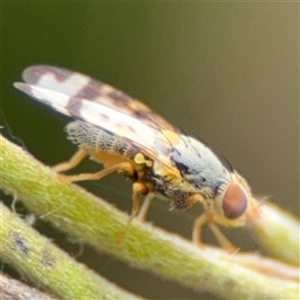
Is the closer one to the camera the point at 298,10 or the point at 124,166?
the point at 124,166

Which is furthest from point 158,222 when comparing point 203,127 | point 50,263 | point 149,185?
point 50,263

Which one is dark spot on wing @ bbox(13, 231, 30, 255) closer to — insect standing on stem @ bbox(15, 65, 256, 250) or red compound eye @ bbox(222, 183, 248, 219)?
insect standing on stem @ bbox(15, 65, 256, 250)

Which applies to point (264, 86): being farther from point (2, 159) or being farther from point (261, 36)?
point (2, 159)

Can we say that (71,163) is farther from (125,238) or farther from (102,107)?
(125,238)

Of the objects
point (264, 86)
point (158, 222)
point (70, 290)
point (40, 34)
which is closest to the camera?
point (70, 290)

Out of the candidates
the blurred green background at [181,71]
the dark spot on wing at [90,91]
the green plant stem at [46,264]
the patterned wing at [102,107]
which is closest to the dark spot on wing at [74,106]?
the patterned wing at [102,107]

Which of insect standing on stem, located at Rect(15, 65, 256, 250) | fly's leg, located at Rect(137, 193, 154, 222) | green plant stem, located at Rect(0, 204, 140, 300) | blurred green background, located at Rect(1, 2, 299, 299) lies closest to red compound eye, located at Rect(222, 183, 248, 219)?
insect standing on stem, located at Rect(15, 65, 256, 250)
